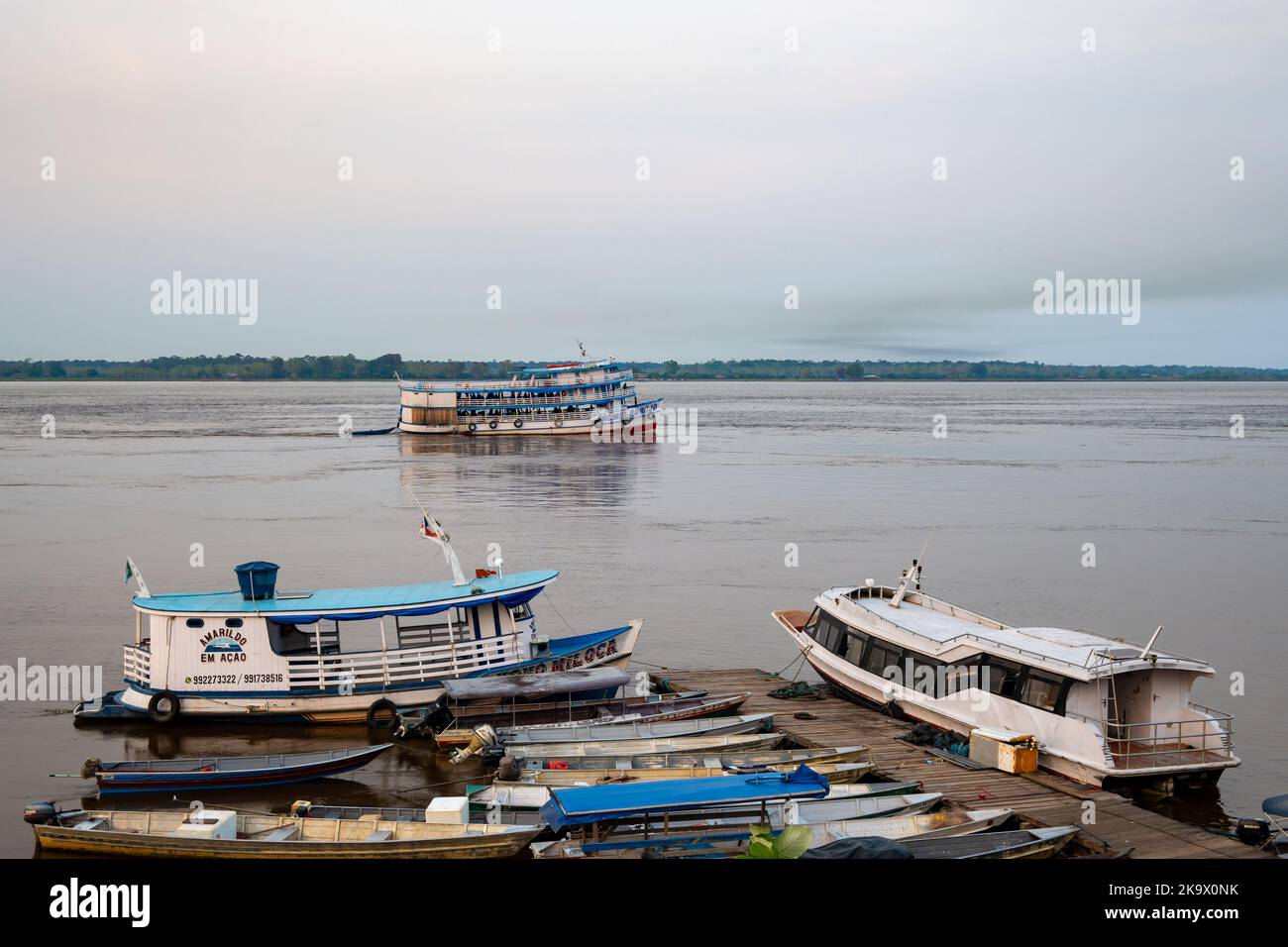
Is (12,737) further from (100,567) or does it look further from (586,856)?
(100,567)

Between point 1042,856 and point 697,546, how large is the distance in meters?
29.0

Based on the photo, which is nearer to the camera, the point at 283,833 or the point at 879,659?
the point at 283,833

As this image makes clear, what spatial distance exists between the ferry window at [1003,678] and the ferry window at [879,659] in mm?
2508

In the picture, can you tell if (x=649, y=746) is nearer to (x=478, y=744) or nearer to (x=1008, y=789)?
(x=478, y=744)

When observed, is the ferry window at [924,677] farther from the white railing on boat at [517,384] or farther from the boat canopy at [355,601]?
the white railing on boat at [517,384]

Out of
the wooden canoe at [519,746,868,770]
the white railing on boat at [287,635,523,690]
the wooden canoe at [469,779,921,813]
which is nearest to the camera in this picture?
the wooden canoe at [469,779,921,813]

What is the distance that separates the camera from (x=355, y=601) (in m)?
→ 22.2

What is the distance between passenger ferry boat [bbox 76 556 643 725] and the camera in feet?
72.0

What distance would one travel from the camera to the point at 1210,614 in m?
32.2

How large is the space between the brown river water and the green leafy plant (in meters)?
7.00

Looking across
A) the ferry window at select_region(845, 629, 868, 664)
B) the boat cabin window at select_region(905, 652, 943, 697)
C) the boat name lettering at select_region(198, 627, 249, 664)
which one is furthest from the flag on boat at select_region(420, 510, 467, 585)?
the boat cabin window at select_region(905, 652, 943, 697)

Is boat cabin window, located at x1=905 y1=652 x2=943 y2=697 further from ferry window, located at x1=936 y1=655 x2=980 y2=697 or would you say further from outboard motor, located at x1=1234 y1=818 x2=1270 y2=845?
outboard motor, located at x1=1234 y1=818 x2=1270 y2=845

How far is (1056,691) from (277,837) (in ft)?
40.6

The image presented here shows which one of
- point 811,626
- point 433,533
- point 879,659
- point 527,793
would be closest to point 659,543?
point 811,626
